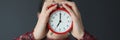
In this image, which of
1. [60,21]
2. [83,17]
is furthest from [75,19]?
[83,17]

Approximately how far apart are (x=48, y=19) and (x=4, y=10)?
1.69 feet

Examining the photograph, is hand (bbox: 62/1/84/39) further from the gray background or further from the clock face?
the gray background

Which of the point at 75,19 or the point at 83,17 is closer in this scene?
the point at 75,19

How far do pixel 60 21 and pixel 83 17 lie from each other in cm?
53

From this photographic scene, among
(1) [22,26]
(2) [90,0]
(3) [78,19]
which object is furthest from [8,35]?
(3) [78,19]

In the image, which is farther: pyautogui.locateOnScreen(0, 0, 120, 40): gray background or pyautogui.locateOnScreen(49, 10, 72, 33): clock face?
pyautogui.locateOnScreen(0, 0, 120, 40): gray background

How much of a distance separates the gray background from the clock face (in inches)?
17.2

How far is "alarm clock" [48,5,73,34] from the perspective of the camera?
1.17 meters

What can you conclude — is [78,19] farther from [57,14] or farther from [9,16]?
[9,16]

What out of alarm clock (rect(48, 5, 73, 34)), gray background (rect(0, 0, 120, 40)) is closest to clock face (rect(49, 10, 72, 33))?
alarm clock (rect(48, 5, 73, 34))

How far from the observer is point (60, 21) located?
1170 millimetres

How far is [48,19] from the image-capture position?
1175 millimetres

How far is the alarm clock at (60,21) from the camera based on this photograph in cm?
117

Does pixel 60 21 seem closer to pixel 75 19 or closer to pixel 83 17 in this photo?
pixel 75 19
